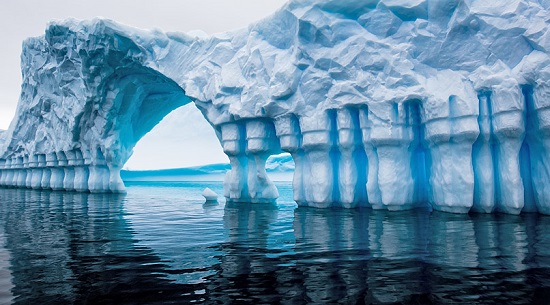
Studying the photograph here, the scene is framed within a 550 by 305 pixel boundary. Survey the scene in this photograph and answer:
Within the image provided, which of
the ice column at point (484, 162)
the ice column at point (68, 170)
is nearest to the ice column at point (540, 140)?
the ice column at point (484, 162)

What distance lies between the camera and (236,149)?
13734 mm

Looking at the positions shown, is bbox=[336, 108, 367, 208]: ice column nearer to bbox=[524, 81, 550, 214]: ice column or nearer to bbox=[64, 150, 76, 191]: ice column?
bbox=[524, 81, 550, 214]: ice column

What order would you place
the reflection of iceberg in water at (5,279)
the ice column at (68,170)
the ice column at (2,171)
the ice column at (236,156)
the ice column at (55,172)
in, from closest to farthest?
the reflection of iceberg in water at (5,279)
the ice column at (236,156)
the ice column at (68,170)
the ice column at (55,172)
the ice column at (2,171)

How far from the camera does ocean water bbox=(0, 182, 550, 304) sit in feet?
11.1

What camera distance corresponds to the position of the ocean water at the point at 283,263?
3.38m

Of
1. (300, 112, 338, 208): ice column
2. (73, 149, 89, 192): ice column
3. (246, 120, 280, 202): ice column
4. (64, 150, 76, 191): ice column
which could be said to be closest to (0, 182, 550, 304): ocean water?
(300, 112, 338, 208): ice column

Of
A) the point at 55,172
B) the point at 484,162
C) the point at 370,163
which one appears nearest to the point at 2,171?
the point at 55,172

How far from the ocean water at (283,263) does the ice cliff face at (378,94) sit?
1573mm

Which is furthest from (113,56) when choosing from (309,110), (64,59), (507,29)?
(507,29)

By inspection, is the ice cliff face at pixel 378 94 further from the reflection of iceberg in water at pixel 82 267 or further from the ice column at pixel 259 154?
the reflection of iceberg in water at pixel 82 267

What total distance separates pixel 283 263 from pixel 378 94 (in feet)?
22.5

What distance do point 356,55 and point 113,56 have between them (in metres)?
11.5

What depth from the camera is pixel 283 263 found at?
455 cm

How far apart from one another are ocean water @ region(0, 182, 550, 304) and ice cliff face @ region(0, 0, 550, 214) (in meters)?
1.57
